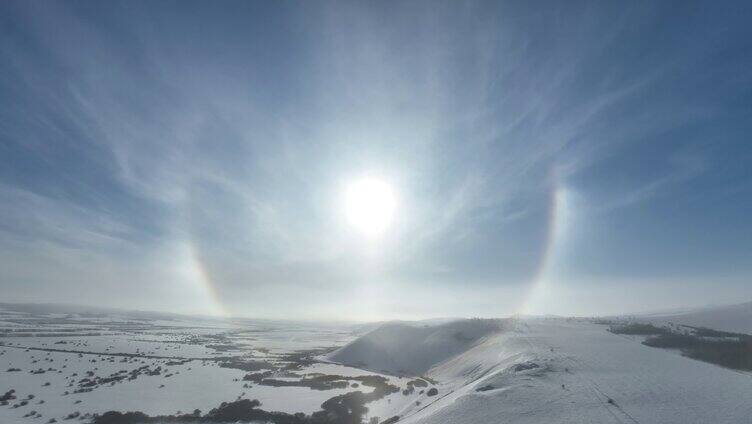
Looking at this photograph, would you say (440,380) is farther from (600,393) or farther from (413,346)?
(600,393)

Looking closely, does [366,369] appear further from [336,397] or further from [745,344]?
[745,344]

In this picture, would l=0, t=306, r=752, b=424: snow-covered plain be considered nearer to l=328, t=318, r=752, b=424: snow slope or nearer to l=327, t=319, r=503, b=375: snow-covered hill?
l=328, t=318, r=752, b=424: snow slope

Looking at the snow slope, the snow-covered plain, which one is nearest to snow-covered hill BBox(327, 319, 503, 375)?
the snow-covered plain

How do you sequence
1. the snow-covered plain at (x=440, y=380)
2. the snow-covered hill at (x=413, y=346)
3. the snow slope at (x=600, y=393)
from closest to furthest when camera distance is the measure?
the snow slope at (x=600, y=393) → the snow-covered plain at (x=440, y=380) → the snow-covered hill at (x=413, y=346)

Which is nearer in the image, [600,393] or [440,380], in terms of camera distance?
[600,393]

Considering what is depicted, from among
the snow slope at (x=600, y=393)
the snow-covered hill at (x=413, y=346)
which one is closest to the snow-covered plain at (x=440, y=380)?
the snow slope at (x=600, y=393)

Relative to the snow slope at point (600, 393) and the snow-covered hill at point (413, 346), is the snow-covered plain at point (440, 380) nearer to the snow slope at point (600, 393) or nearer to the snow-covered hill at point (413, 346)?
the snow slope at point (600, 393)

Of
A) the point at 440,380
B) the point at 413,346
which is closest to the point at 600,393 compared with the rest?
the point at 440,380

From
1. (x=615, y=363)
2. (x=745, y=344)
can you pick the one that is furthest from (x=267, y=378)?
(x=745, y=344)
